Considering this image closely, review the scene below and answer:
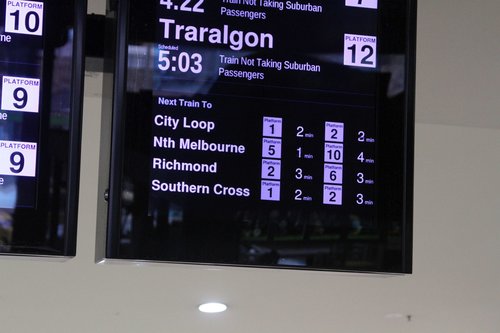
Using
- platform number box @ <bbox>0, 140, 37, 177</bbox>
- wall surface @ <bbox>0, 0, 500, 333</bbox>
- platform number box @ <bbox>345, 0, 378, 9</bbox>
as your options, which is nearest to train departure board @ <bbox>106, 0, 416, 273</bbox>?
platform number box @ <bbox>345, 0, 378, 9</bbox>

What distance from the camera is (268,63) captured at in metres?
2.45

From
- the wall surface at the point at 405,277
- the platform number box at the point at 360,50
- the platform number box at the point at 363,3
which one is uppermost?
the platform number box at the point at 363,3

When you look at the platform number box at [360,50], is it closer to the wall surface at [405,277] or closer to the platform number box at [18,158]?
the platform number box at [18,158]

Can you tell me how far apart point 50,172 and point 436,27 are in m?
1.77

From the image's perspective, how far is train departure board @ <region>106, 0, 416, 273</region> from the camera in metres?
2.33

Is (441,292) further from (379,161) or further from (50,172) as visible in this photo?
(50,172)

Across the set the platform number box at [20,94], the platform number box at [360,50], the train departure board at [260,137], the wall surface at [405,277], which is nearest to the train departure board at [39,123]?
the platform number box at [20,94]

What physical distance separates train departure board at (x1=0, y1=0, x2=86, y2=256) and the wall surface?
968mm

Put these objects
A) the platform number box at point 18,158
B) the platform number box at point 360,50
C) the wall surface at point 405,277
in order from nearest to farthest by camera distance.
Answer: the platform number box at point 18,158 → the platform number box at point 360,50 → the wall surface at point 405,277

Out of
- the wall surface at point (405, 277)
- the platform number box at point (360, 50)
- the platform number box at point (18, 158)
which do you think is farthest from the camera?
the wall surface at point (405, 277)

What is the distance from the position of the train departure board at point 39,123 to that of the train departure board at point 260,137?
0.10 metres

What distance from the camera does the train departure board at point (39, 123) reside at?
2.26 m

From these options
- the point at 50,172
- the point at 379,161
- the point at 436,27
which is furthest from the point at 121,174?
the point at 436,27

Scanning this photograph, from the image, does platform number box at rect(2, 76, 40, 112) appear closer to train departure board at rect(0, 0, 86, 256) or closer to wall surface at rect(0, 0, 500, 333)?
train departure board at rect(0, 0, 86, 256)
